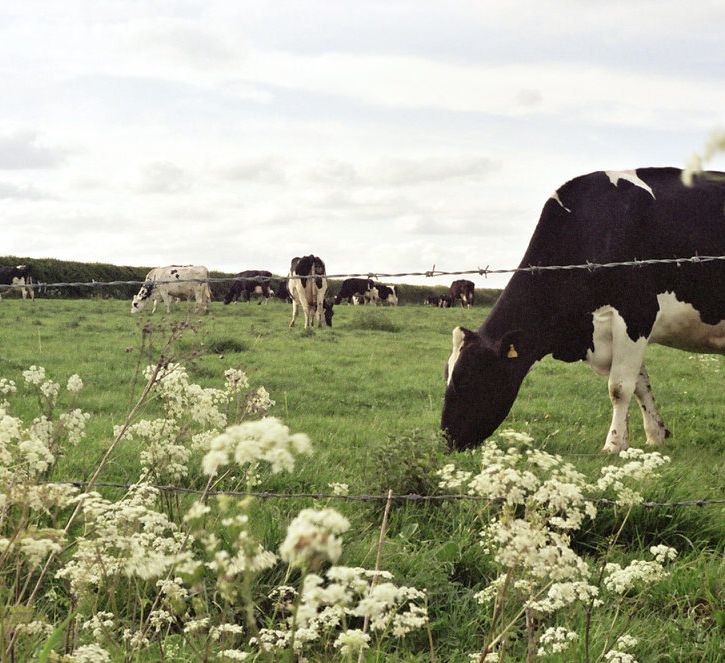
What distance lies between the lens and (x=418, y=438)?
20.1 feet

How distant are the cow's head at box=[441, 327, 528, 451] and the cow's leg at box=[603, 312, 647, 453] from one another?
0.91 meters

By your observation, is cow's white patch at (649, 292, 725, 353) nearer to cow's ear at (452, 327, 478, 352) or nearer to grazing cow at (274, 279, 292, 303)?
cow's ear at (452, 327, 478, 352)

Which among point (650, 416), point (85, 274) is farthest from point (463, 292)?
point (650, 416)

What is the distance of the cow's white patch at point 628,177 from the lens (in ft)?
28.1

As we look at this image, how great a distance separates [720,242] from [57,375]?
381 inches

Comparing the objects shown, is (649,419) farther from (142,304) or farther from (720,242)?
(142,304)

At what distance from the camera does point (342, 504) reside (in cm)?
579

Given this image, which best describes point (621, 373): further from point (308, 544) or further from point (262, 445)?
point (308, 544)

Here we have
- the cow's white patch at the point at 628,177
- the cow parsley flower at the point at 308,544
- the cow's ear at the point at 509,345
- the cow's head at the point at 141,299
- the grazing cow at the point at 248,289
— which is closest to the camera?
the cow parsley flower at the point at 308,544

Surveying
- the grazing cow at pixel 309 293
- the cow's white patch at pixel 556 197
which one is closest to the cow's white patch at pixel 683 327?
the cow's white patch at pixel 556 197

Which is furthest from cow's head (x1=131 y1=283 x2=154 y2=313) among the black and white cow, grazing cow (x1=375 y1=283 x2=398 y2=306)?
grazing cow (x1=375 y1=283 x2=398 y2=306)

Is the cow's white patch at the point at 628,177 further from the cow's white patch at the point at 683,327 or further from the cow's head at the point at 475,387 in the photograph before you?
the cow's head at the point at 475,387

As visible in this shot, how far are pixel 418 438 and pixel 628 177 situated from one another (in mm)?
4102

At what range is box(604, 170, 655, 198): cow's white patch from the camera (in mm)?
8562
